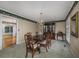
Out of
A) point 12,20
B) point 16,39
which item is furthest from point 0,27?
point 16,39

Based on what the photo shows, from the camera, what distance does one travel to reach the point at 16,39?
677 centimetres

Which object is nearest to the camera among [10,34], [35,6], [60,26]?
[35,6]

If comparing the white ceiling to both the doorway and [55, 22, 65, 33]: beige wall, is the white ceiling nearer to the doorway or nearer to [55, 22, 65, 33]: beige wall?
the doorway

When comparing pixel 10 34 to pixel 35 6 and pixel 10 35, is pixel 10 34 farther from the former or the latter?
pixel 35 6

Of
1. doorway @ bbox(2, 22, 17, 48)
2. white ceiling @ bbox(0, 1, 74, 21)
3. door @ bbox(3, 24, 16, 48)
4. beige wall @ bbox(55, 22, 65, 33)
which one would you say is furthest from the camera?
beige wall @ bbox(55, 22, 65, 33)

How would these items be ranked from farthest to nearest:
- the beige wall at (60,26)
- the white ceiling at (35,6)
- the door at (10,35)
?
1. the beige wall at (60,26)
2. the door at (10,35)
3. the white ceiling at (35,6)

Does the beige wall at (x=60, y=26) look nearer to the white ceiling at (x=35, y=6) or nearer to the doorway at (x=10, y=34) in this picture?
the white ceiling at (x=35, y=6)

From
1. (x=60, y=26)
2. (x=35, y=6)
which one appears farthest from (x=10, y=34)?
(x=60, y=26)

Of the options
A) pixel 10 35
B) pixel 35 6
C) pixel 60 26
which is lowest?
pixel 10 35

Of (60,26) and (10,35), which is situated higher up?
(60,26)

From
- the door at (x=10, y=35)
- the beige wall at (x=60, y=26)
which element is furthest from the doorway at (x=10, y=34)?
the beige wall at (x=60, y=26)

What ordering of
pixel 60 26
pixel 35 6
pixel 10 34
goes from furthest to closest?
pixel 60 26 → pixel 10 34 → pixel 35 6

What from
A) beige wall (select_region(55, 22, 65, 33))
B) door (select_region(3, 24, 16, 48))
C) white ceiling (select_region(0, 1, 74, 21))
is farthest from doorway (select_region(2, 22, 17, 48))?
beige wall (select_region(55, 22, 65, 33))

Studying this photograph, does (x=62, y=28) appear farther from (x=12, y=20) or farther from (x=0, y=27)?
(x=0, y=27)
